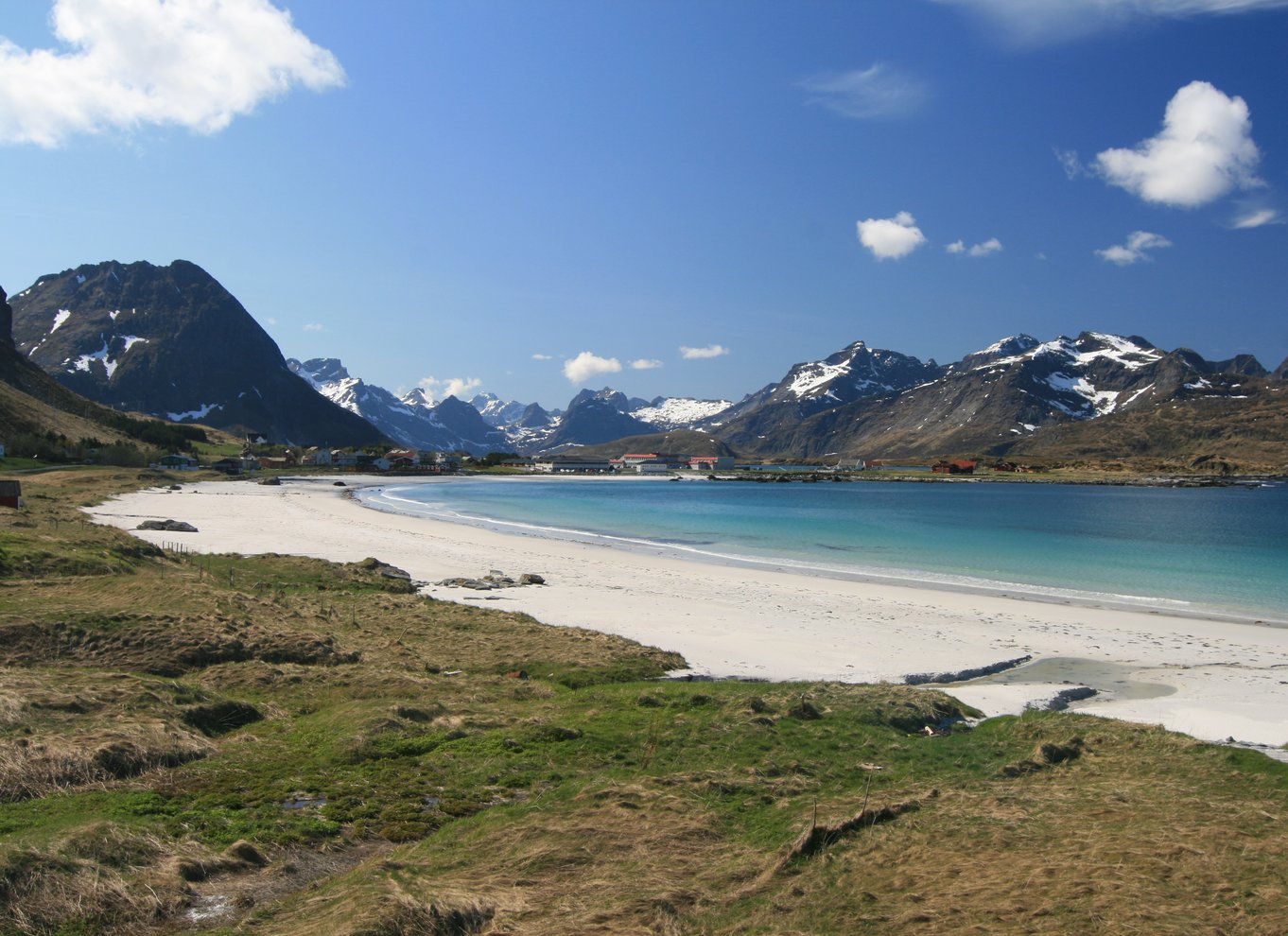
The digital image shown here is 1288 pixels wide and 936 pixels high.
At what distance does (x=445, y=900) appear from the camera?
6.84m

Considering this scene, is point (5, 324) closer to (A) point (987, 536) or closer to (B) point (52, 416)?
(B) point (52, 416)

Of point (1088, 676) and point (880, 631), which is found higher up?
point (1088, 676)

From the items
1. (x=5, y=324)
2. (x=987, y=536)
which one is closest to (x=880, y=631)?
(x=987, y=536)

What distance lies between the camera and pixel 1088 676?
20.8 m

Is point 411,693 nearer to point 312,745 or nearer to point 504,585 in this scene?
point 312,745

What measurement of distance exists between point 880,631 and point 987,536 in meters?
46.6

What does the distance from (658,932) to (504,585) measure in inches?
1065

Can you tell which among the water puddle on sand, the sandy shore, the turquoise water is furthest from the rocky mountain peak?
the water puddle on sand

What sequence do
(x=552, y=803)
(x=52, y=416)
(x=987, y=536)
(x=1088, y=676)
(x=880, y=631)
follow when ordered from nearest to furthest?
(x=552, y=803) < (x=1088, y=676) < (x=880, y=631) < (x=987, y=536) < (x=52, y=416)

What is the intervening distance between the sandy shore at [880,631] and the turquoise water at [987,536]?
23.3ft

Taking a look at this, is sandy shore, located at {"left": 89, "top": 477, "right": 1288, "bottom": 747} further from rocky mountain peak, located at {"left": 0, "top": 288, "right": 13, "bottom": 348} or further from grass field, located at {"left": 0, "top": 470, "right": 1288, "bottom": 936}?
rocky mountain peak, located at {"left": 0, "top": 288, "right": 13, "bottom": 348}

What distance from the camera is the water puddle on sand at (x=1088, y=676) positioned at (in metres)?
19.2

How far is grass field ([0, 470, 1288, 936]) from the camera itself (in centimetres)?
679

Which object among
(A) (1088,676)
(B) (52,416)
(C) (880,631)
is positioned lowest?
(C) (880,631)
